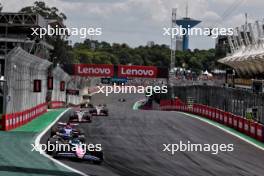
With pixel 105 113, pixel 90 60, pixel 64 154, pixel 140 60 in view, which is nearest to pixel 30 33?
pixel 105 113

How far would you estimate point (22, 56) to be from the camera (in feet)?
96.5

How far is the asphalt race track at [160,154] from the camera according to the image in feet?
55.9

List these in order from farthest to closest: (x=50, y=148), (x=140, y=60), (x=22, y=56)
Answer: (x=140, y=60), (x=22, y=56), (x=50, y=148)

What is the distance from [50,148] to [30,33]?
134 feet

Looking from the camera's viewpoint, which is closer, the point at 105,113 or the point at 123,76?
the point at 105,113

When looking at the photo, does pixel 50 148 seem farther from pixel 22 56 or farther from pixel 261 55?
pixel 261 55

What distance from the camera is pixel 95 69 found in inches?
2621

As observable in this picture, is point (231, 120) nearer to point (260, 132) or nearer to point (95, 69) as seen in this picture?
point (260, 132)

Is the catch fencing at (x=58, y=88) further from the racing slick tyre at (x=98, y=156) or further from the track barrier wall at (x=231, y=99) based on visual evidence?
the racing slick tyre at (x=98, y=156)

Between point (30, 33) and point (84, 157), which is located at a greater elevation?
point (30, 33)

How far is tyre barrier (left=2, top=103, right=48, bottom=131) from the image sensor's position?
27.4 meters
